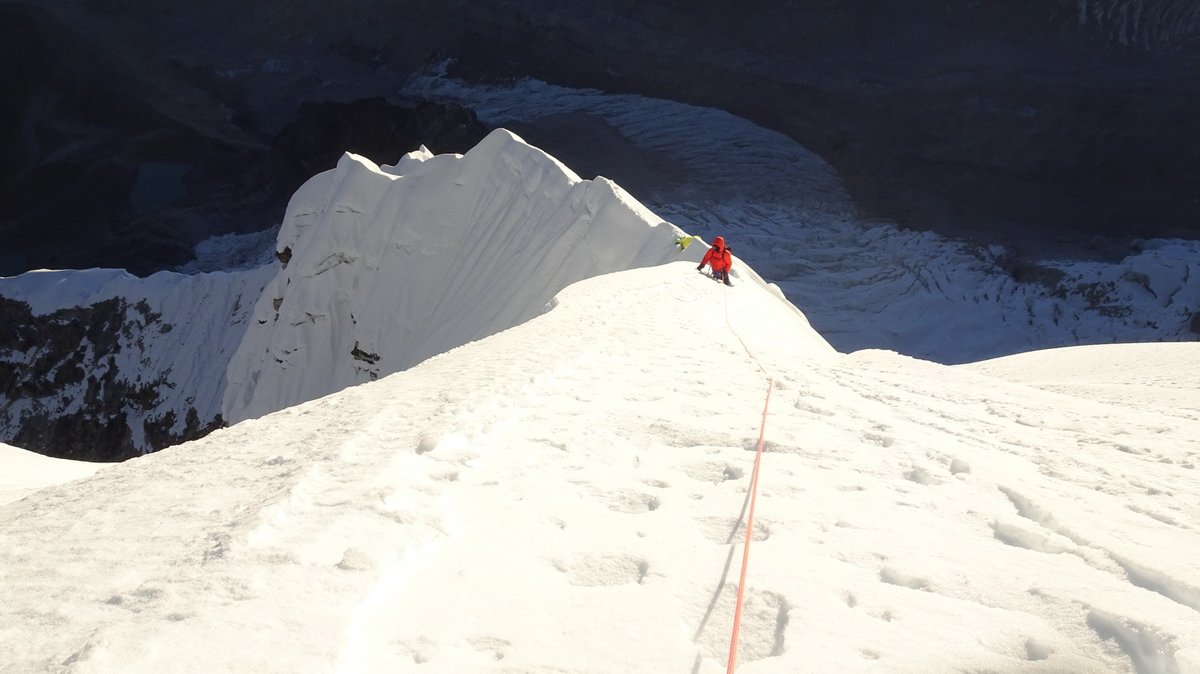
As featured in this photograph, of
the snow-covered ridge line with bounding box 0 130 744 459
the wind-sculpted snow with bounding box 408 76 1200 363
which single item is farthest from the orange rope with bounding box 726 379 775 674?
the wind-sculpted snow with bounding box 408 76 1200 363

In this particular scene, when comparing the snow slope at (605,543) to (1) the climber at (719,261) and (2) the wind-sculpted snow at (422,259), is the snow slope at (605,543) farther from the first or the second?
(2) the wind-sculpted snow at (422,259)

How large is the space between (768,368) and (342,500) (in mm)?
3482

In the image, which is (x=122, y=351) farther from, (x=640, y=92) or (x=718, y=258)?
(x=640, y=92)

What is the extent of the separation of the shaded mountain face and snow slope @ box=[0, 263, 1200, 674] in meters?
20.3

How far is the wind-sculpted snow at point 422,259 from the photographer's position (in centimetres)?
1295

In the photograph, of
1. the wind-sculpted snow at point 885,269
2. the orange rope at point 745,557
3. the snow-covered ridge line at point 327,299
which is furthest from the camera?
the wind-sculpted snow at point 885,269

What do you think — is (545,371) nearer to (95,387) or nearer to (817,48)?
(95,387)

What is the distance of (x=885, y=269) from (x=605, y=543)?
65.3 feet

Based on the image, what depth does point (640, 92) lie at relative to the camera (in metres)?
34.4

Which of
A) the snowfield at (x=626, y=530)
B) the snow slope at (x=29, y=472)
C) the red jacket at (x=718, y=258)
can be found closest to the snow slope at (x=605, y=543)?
the snowfield at (x=626, y=530)

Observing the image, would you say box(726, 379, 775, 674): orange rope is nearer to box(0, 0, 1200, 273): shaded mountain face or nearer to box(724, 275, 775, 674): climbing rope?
box(724, 275, 775, 674): climbing rope

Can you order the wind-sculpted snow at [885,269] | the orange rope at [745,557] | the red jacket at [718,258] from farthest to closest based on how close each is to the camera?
the wind-sculpted snow at [885,269] < the red jacket at [718,258] < the orange rope at [745,557]

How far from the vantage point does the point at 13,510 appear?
11.3 ft

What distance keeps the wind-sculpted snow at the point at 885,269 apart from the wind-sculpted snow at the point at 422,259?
761 centimetres
